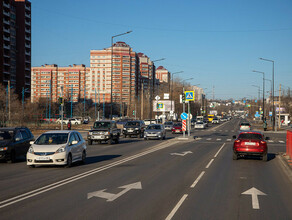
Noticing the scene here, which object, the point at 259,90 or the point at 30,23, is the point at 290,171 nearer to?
the point at 259,90

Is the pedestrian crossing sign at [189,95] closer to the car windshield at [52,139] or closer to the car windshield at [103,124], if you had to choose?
the car windshield at [103,124]

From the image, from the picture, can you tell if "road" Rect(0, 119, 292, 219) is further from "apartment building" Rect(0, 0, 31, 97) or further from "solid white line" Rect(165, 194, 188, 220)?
"apartment building" Rect(0, 0, 31, 97)

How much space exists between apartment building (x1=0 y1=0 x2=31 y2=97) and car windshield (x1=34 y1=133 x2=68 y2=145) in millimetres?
80294

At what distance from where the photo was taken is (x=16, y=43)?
103 metres

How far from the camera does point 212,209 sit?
8562 mm

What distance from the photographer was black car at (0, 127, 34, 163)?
58.9ft

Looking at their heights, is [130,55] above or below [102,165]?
above

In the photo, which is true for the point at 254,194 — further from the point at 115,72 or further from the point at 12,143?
the point at 115,72

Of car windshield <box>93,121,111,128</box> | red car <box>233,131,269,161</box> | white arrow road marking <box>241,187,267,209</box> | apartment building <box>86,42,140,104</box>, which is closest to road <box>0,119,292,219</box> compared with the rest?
white arrow road marking <box>241,187,267,209</box>

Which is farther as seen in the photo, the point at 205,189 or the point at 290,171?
the point at 290,171

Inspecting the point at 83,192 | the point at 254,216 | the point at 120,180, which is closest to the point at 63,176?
the point at 120,180

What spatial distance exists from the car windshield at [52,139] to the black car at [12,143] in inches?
90.5

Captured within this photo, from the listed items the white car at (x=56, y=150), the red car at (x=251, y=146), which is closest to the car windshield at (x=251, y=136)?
the red car at (x=251, y=146)

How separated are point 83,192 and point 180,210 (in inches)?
124
